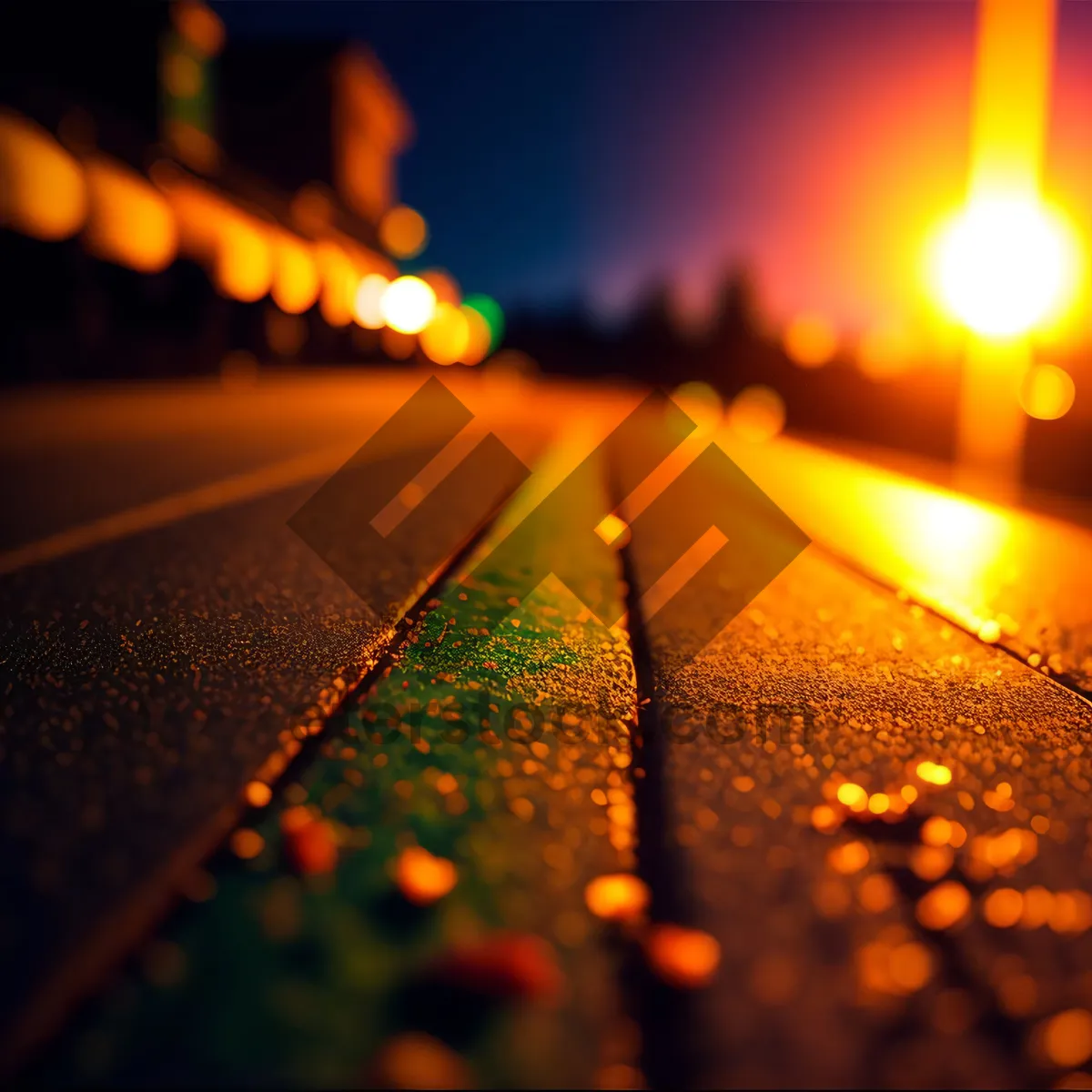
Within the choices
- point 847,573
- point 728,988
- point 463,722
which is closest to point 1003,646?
point 847,573

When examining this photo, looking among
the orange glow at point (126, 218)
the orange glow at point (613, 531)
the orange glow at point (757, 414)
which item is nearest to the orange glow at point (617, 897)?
the orange glow at point (613, 531)

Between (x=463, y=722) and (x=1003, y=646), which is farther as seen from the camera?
(x=1003, y=646)

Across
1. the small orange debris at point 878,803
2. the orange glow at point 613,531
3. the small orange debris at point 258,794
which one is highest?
the orange glow at point 613,531

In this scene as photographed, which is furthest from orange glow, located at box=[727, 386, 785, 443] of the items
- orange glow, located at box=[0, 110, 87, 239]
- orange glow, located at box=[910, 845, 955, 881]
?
orange glow, located at box=[910, 845, 955, 881]

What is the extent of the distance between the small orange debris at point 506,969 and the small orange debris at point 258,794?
65 cm

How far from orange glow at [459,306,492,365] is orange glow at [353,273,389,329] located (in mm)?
17030

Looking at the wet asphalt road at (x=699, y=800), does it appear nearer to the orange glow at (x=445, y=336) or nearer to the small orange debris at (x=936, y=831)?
the small orange debris at (x=936, y=831)

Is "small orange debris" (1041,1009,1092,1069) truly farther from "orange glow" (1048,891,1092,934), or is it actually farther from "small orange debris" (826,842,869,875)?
"small orange debris" (826,842,869,875)

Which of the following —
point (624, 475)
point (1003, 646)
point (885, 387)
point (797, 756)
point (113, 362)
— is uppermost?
point (885, 387)

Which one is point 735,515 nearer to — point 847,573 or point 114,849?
point 847,573

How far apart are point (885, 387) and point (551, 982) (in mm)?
21249

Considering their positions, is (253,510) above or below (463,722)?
above

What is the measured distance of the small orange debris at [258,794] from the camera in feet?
6.03

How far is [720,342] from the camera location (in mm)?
92875
